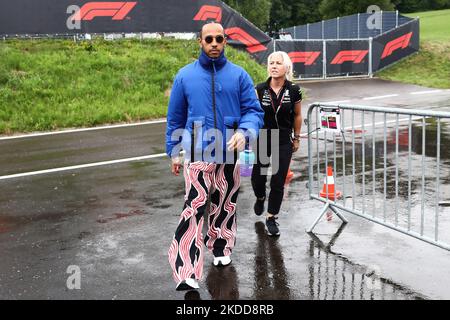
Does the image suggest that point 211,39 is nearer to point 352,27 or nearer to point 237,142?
point 237,142

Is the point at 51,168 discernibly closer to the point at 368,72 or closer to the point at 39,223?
the point at 39,223

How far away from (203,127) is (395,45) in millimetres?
29413

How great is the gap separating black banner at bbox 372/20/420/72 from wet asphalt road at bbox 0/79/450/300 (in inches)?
894

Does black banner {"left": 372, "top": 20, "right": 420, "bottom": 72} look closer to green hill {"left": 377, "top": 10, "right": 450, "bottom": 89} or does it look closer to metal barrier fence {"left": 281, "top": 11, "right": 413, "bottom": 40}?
green hill {"left": 377, "top": 10, "right": 450, "bottom": 89}

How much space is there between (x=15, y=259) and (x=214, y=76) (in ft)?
8.83

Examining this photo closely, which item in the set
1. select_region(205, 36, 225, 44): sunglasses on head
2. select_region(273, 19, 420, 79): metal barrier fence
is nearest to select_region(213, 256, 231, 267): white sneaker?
select_region(205, 36, 225, 44): sunglasses on head

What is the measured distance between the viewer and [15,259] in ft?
18.1

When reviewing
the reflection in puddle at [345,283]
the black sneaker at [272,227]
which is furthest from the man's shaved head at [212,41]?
the black sneaker at [272,227]

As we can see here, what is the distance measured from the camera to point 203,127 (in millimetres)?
4668

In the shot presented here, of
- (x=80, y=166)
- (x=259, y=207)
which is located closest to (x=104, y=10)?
(x=80, y=166)

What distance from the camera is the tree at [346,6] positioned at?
66.5 meters

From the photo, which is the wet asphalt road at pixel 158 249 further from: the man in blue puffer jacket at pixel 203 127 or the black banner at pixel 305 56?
the black banner at pixel 305 56

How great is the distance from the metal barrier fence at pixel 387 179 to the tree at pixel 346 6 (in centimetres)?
5755
